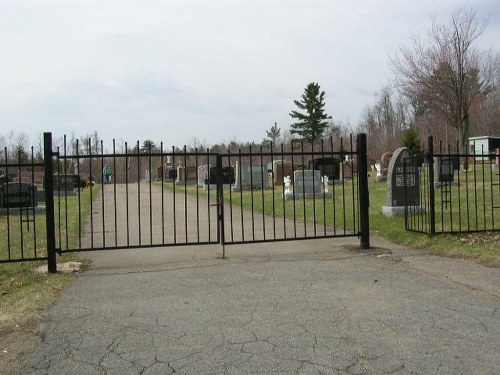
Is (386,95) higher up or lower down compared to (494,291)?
higher up

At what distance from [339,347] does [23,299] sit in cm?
380

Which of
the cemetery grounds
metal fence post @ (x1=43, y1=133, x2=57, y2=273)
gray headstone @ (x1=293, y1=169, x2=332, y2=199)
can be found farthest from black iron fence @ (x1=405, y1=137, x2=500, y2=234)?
metal fence post @ (x1=43, y1=133, x2=57, y2=273)

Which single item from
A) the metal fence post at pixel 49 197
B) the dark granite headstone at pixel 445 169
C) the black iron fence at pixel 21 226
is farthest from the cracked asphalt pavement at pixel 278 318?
the dark granite headstone at pixel 445 169

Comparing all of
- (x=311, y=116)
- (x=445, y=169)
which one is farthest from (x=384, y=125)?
(x=445, y=169)

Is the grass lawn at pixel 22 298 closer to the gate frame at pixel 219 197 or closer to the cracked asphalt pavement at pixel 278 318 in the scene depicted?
the cracked asphalt pavement at pixel 278 318

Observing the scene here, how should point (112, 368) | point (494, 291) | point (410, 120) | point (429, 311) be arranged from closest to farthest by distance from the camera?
point (112, 368), point (429, 311), point (494, 291), point (410, 120)

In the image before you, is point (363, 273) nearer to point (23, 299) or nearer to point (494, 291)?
point (494, 291)

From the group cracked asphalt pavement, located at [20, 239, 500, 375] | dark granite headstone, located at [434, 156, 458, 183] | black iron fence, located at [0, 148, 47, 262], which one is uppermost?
dark granite headstone, located at [434, 156, 458, 183]

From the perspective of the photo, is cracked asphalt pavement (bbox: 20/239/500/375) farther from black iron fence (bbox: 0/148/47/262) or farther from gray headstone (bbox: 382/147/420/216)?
gray headstone (bbox: 382/147/420/216)

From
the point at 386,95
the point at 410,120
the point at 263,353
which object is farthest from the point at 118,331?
the point at 386,95

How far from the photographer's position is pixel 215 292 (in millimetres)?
6254

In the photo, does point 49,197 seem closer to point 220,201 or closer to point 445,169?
point 220,201

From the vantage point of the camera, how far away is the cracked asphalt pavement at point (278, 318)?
405 centimetres

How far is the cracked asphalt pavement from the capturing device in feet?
13.3
